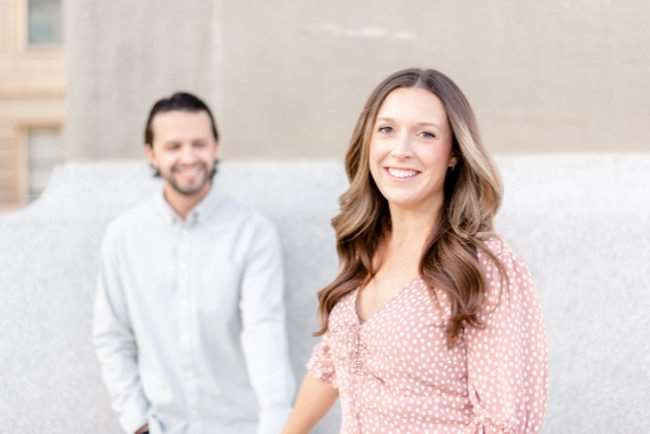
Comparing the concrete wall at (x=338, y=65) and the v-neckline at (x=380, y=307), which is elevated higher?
the concrete wall at (x=338, y=65)

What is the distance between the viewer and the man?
3377 millimetres

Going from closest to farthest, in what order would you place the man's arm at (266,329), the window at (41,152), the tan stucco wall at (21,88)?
1. the man's arm at (266,329)
2. the tan stucco wall at (21,88)
3. the window at (41,152)

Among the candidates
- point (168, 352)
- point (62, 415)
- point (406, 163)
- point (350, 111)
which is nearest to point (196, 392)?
point (168, 352)

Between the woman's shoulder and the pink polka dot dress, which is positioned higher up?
the woman's shoulder

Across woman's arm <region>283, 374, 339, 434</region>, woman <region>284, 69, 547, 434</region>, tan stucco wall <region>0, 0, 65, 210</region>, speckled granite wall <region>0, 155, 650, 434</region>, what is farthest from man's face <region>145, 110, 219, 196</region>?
tan stucco wall <region>0, 0, 65, 210</region>

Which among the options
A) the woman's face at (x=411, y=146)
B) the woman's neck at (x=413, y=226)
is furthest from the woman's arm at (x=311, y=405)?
the woman's face at (x=411, y=146)

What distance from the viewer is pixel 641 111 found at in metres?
3.50

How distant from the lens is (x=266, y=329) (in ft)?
10.8

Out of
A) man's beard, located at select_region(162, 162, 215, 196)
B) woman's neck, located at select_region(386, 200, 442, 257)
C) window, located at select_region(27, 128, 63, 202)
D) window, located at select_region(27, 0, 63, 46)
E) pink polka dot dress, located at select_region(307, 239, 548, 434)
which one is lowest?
window, located at select_region(27, 128, 63, 202)

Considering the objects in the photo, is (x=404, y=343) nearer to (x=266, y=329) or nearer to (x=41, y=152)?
(x=266, y=329)

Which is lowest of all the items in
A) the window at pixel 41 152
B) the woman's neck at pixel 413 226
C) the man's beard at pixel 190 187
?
the window at pixel 41 152

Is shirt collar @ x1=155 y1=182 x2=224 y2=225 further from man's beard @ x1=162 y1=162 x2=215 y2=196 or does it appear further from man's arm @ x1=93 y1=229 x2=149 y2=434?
man's arm @ x1=93 y1=229 x2=149 y2=434

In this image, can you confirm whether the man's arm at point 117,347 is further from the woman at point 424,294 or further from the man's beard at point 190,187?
the woman at point 424,294

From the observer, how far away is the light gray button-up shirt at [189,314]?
338cm
